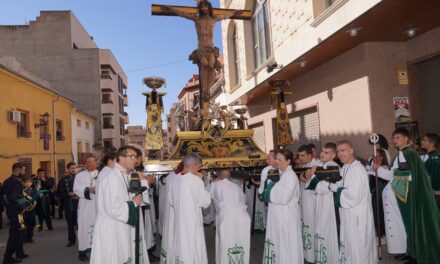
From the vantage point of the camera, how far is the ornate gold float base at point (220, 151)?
6941 millimetres

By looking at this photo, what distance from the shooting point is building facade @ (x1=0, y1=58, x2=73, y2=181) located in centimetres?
1611

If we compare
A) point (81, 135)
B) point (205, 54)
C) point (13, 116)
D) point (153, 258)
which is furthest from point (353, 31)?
point (81, 135)

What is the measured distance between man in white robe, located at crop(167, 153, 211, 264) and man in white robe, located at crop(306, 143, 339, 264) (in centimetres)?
160

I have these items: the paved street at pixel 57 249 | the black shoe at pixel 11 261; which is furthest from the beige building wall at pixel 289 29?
the black shoe at pixel 11 261

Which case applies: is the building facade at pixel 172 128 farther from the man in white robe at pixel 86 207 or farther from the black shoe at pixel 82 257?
the black shoe at pixel 82 257

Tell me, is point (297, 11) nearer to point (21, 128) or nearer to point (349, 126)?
point (349, 126)

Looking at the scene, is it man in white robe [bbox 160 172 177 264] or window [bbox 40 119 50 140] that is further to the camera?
window [bbox 40 119 50 140]

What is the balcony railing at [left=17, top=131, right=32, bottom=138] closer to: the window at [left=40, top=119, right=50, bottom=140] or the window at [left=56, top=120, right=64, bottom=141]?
the window at [left=40, top=119, right=50, bottom=140]

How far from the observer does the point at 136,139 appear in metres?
77.7

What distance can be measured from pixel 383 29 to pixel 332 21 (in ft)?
3.16

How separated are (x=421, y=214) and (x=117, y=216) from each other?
3991mm

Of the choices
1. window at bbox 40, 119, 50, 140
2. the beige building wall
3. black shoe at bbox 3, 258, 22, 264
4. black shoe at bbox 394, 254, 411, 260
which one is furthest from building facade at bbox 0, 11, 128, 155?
black shoe at bbox 394, 254, 411, 260

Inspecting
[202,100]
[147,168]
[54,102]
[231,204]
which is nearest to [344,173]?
[231,204]

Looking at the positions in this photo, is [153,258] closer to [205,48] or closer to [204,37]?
[205,48]
